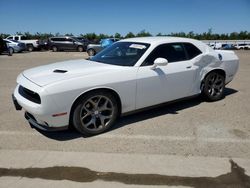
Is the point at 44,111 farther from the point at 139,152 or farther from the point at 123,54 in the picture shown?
the point at 123,54

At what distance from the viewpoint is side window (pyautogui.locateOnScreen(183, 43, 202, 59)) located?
5164mm

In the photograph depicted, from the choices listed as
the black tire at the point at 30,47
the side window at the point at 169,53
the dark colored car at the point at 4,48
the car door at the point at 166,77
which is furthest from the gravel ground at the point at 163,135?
the black tire at the point at 30,47

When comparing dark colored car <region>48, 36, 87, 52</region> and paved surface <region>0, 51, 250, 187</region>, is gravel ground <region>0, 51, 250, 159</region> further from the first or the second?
dark colored car <region>48, 36, 87, 52</region>

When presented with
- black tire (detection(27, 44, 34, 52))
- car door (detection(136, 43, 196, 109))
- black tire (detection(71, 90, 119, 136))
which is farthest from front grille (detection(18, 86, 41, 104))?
black tire (detection(27, 44, 34, 52))

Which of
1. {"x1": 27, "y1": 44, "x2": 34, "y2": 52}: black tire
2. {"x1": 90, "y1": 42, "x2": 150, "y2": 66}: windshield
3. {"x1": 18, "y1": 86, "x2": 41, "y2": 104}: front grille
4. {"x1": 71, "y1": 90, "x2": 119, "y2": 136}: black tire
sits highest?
{"x1": 90, "y1": 42, "x2": 150, "y2": 66}: windshield

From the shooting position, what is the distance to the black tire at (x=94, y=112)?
3863mm

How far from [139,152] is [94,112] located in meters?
1.00

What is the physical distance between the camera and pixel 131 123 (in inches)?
181

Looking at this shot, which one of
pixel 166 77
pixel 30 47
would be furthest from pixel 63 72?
pixel 30 47

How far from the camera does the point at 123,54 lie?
191 inches

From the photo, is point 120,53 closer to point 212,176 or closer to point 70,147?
point 70,147

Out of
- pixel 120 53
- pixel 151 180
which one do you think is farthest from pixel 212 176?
pixel 120 53

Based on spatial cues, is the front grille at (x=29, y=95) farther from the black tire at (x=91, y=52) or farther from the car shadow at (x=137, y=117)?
the black tire at (x=91, y=52)

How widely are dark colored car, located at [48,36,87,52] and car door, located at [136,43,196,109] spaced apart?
24005 millimetres
